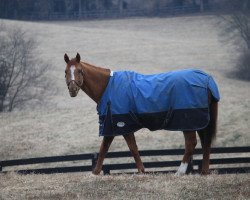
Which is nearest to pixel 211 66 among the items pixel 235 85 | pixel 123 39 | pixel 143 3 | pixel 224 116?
pixel 235 85

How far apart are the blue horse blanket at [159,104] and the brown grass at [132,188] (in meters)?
1.32

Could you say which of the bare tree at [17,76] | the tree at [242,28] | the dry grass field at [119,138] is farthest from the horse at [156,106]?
the tree at [242,28]

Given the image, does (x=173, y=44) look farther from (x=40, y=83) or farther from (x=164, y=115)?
(x=164, y=115)

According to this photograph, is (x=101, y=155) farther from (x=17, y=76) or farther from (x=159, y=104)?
(x=17, y=76)

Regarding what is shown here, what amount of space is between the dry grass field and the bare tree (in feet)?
3.17

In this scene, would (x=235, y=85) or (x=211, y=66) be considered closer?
(x=235, y=85)

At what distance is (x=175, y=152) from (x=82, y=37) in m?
49.4

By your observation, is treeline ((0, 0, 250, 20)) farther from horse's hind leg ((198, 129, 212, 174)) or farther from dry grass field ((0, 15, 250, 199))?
horse's hind leg ((198, 129, 212, 174))

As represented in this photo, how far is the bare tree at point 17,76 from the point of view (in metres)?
33.3

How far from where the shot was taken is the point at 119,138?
2244 centimetres

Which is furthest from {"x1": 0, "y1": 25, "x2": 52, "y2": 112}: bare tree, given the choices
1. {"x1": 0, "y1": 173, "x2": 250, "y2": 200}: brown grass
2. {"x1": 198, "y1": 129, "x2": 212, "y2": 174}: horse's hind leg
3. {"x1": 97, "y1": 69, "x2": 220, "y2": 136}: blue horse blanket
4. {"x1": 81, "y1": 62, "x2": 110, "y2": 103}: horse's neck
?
{"x1": 0, "y1": 173, "x2": 250, "y2": 200}: brown grass

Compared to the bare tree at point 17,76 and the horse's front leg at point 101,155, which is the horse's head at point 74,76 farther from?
the bare tree at point 17,76

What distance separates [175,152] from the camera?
1220 cm

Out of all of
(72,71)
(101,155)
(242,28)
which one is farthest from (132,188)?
(242,28)
